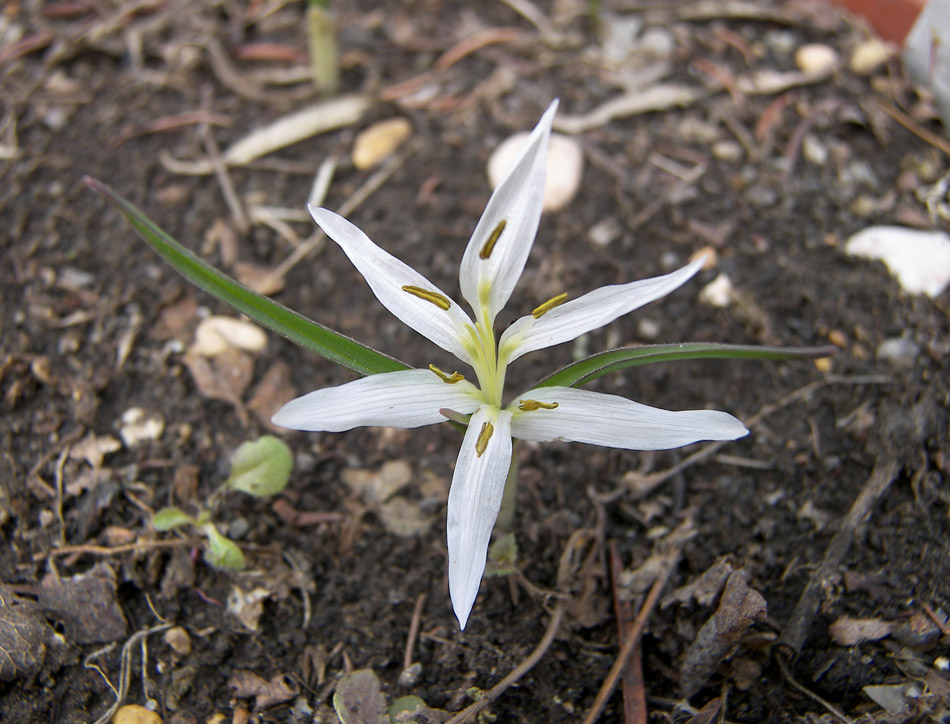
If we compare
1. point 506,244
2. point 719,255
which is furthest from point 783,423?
point 506,244

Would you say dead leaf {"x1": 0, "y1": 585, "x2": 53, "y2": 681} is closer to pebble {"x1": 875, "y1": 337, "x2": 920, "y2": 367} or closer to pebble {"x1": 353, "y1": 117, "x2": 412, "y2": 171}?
pebble {"x1": 353, "y1": 117, "x2": 412, "y2": 171}

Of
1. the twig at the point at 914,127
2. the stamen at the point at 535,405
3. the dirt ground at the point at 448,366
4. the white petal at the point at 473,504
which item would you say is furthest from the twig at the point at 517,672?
the twig at the point at 914,127

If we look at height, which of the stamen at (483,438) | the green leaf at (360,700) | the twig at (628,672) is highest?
the stamen at (483,438)

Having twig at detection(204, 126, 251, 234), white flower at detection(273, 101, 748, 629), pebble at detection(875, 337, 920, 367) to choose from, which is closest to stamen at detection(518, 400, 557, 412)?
white flower at detection(273, 101, 748, 629)

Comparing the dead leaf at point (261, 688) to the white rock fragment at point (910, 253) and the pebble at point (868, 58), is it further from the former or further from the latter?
the pebble at point (868, 58)

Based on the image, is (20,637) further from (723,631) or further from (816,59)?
(816,59)

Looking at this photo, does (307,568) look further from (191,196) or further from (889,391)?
(889,391)
